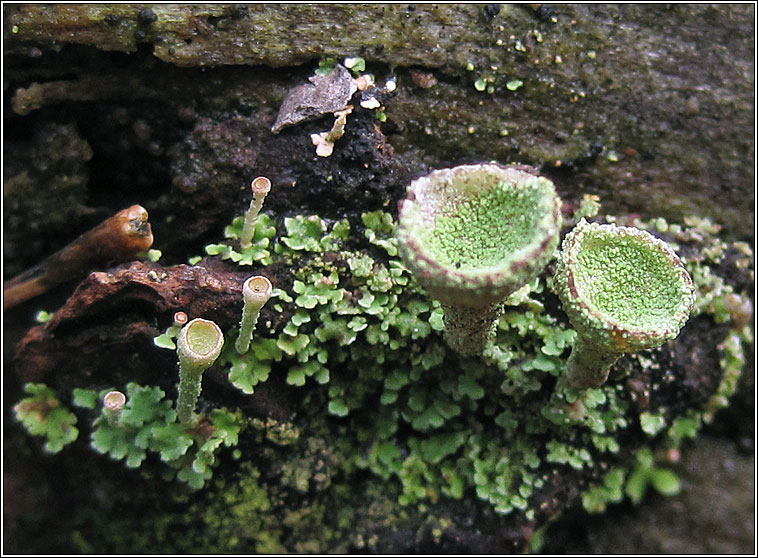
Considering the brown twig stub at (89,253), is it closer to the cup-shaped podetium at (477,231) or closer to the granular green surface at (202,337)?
the granular green surface at (202,337)

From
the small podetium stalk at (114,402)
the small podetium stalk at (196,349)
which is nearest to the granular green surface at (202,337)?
the small podetium stalk at (196,349)

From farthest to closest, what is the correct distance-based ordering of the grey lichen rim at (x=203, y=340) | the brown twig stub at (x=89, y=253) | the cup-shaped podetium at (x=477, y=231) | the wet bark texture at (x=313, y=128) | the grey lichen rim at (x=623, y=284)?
the wet bark texture at (x=313, y=128) < the brown twig stub at (x=89, y=253) < the grey lichen rim at (x=203, y=340) < the grey lichen rim at (x=623, y=284) < the cup-shaped podetium at (x=477, y=231)

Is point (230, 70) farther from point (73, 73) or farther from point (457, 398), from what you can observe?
point (457, 398)

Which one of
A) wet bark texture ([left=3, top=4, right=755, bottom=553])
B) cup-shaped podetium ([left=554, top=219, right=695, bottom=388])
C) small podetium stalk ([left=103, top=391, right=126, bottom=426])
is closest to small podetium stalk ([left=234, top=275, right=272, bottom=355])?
wet bark texture ([left=3, top=4, right=755, bottom=553])

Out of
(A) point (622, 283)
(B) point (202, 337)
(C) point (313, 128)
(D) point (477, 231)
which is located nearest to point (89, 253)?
(B) point (202, 337)

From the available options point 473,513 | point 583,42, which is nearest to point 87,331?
point 473,513
